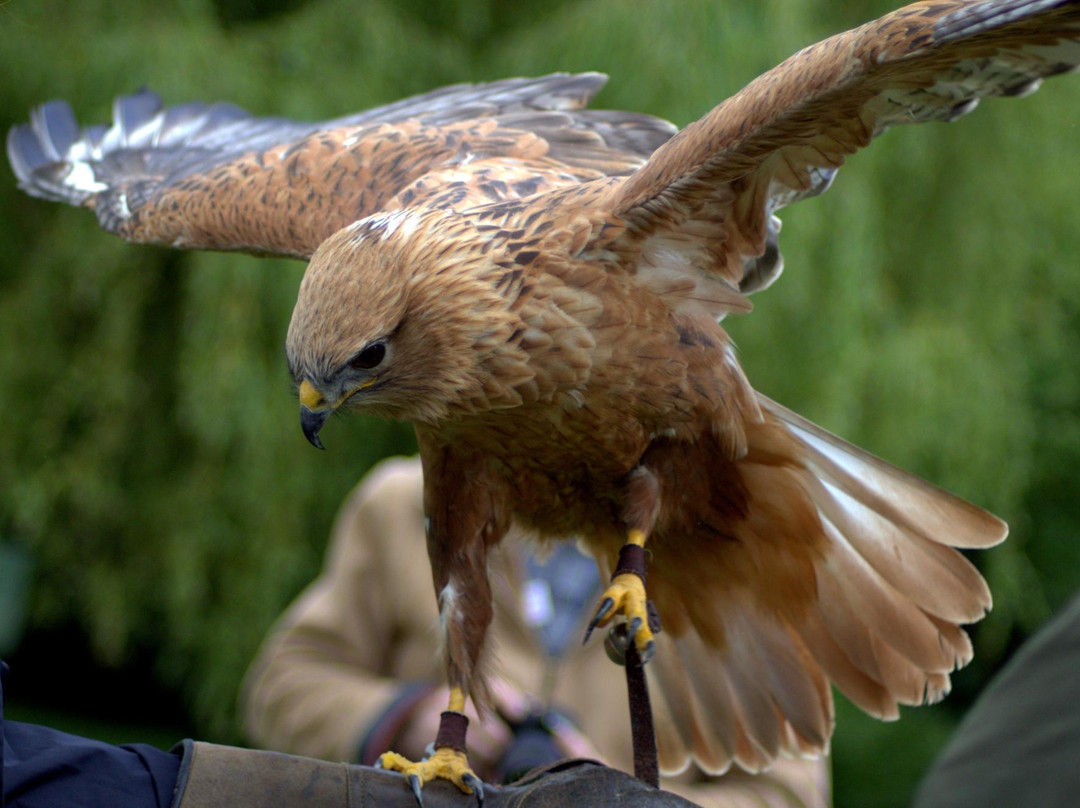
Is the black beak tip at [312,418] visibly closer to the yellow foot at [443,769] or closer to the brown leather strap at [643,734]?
the yellow foot at [443,769]

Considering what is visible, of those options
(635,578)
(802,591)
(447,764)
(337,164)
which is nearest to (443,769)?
(447,764)

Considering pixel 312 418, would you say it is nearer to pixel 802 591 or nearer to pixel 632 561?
pixel 632 561

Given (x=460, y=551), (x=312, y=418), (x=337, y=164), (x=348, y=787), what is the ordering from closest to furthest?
1. (x=348, y=787)
2. (x=312, y=418)
3. (x=460, y=551)
4. (x=337, y=164)

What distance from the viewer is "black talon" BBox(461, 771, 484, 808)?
1.92m

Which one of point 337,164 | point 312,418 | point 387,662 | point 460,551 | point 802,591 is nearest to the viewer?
point 312,418

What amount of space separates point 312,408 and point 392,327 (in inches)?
8.0

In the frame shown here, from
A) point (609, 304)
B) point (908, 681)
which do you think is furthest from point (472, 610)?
point (908, 681)

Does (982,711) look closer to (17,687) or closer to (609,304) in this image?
(609,304)

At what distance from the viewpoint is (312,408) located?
78.7 inches

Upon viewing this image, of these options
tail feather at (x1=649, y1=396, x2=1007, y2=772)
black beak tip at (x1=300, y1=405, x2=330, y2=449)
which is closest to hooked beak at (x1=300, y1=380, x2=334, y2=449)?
black beak tip at (x1=300, y1=405, x2=330, y2=449)

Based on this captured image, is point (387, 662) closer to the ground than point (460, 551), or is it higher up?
closer to the ground

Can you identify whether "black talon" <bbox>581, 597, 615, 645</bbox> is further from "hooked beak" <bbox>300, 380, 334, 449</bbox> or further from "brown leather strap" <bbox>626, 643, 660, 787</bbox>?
"hooked beak" <bbox>300, 380, 334, 449</bbox>

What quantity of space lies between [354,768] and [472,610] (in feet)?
1.60

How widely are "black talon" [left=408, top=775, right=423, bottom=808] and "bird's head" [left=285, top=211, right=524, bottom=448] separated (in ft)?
2.06
